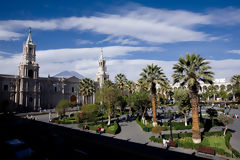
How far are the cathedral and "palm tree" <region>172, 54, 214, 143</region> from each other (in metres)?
48.8

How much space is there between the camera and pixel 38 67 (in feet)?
208

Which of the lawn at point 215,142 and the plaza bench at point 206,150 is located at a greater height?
the plaza bench at point 206,150

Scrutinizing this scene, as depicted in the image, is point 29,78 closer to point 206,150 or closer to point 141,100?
point 141,100

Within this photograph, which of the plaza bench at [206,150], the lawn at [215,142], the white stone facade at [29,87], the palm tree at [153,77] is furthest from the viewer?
the white stone facade at [29,87]

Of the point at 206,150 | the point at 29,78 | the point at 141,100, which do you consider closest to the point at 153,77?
the point at 141,100

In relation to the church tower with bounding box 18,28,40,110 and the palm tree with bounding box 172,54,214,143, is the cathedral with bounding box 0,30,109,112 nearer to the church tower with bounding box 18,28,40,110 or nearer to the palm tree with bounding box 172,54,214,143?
the church tower with bounding box 18,28,40,110

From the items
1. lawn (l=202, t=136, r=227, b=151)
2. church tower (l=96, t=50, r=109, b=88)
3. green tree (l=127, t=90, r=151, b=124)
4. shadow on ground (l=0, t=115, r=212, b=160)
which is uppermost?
church tower (l=96, t=50, r=109, b=88)

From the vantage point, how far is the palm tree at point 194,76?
22.6 metres

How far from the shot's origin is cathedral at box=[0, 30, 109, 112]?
56.3 meters

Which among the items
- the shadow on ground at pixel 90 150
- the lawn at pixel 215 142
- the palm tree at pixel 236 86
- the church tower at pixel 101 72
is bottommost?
the lawn at pixel 215 142

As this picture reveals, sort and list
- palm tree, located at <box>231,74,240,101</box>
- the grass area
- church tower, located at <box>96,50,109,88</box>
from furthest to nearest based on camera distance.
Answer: church tower, located at <box>96,50,109,88</box> → palm tree, located at <box>231,74,240,101</box> → the grass area

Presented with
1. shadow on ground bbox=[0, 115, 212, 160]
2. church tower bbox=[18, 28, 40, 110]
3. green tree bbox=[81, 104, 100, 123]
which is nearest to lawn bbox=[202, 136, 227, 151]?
shadow on ground bbox=[0, 115, 212, 160]

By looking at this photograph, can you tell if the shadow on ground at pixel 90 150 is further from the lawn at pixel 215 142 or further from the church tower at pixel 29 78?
the church tower at pixel 29 78

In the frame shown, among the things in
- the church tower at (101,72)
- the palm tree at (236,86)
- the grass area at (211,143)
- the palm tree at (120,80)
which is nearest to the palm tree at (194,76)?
the grass area at (211,143)
